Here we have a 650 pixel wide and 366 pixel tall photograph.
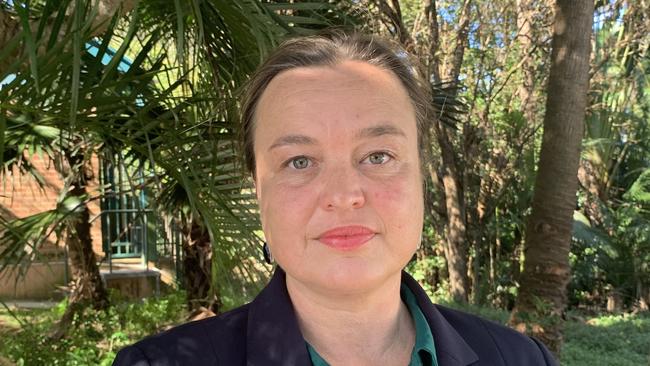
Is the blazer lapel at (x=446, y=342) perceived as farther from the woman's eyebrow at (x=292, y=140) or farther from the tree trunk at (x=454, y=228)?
the tree trunk at (x=454, y=228)

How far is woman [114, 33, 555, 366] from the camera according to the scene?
1.18 metres

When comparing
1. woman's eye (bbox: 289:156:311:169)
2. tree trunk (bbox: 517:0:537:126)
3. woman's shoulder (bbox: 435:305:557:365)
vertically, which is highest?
tree trunk (bbox: 517:0:537:126)

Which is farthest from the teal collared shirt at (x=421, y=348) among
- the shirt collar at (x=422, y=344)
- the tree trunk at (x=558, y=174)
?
the tree trunk at (x=558, y=174)

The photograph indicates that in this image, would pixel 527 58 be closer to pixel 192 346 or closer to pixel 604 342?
pixel 604 342

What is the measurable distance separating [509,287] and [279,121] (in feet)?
32.7

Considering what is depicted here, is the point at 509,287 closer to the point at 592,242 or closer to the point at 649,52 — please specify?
the point at 592,242

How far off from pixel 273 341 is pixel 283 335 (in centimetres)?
3

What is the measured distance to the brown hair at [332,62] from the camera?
1.37 metres

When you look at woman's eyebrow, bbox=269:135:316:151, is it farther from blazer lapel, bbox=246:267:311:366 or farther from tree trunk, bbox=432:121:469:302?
tree trunk, bbox=432:121:469:302

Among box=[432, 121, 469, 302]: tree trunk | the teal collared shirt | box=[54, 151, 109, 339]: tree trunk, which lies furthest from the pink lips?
box=[432, 121, 469, 302]: tree trunk

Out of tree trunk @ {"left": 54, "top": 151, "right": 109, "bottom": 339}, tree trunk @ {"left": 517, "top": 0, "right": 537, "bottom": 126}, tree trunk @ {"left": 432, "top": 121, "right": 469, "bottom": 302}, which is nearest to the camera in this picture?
tree trunk @ {"left": 54, "top": 151, "right": 109, "bottom": 339}

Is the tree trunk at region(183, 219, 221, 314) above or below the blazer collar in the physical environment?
below

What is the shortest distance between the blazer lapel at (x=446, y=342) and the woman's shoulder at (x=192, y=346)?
41 centimetres

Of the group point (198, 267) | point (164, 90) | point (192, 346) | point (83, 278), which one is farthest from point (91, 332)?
point (192, 346)
